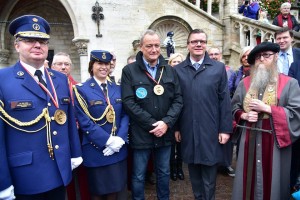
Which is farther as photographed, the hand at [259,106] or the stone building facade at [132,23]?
the stone building facade at [132,23]

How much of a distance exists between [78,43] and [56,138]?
7.18 meters

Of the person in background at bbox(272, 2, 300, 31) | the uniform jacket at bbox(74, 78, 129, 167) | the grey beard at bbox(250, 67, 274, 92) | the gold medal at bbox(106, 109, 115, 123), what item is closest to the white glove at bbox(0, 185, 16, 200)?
the uniform jacket at bbox(74, 78, 129, 167)

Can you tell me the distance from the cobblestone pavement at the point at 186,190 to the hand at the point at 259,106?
1757mm

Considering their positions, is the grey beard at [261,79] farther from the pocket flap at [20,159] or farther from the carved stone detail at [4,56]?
the carved stone detail at [4,56]

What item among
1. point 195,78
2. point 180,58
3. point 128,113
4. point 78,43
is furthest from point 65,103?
point 78,43

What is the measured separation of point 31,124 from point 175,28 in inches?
317

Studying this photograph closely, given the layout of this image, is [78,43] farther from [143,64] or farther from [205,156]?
[205,156]

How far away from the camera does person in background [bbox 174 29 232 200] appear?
319 centimetres

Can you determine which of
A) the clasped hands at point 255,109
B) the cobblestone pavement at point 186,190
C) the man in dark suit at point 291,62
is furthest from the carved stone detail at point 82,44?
the clasped hands at point 255,109

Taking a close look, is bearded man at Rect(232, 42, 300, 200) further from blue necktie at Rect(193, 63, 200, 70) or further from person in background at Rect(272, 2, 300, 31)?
person in background at Rect(272, 2, 300, 31)

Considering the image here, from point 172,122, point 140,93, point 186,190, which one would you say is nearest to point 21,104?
point 140,93

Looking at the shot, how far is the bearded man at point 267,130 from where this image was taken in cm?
295

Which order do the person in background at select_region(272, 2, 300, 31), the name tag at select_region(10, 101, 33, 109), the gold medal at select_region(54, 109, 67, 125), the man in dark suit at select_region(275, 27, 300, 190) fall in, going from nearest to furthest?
the name tag at select_region(10, 101, 33, 109)
the gold medal at select_region(54, 109, 67, 125)
the man in dark suit at select_region(275, 27, 300, 190)
the person in background at select_region(272, 2, 300, 31)

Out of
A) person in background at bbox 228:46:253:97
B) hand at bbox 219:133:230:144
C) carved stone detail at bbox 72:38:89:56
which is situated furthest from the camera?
carved stone detail at bbox 72:38:89:56
